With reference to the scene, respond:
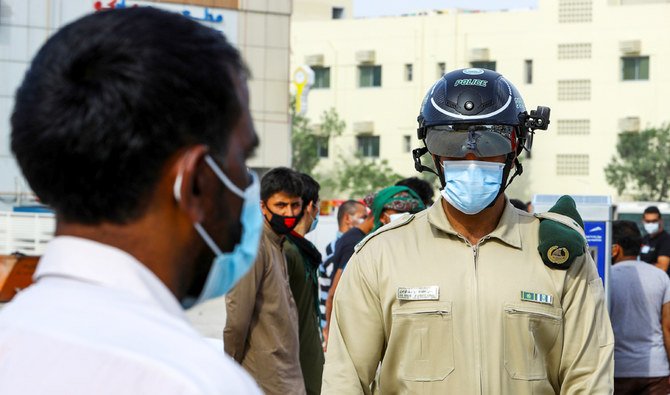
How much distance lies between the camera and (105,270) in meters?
1.46

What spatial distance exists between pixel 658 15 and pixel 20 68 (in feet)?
105

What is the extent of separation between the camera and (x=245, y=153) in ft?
5.59

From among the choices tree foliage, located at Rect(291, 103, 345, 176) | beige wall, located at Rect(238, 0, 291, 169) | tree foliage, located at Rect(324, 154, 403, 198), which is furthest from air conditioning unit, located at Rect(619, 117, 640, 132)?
beige wall, located at Rect(238, 0, 291, 169)

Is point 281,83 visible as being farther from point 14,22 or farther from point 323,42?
point 323,42

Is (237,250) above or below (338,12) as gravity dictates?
below

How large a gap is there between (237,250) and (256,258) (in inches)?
86.3

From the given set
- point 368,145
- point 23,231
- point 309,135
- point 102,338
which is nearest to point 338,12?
point 368,145

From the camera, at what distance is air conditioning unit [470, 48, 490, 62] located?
59000mm

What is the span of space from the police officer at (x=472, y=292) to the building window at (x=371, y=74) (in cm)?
5884

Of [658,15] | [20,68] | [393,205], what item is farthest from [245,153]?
[658,15]

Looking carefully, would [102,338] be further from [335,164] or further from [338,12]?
[338,12]

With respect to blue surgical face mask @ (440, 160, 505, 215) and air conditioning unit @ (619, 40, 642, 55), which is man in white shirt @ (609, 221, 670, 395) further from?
air conditioning unit @ (619, 40, 642, 55)

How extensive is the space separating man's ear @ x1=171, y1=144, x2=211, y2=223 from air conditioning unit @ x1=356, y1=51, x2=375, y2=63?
60.4m

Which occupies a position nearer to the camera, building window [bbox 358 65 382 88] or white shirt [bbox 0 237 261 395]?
white shirt [bbox 0 237 261 395]
